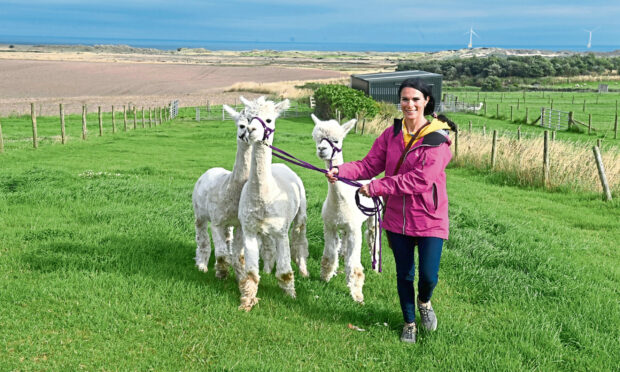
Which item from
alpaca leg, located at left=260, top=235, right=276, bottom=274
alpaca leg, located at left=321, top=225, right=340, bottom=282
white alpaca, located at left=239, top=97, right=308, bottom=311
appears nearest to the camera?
white alpaca, located at left=239, top=97, right=308, bottom=311

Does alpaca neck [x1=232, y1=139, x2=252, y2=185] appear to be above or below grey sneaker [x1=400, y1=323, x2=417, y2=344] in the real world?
above

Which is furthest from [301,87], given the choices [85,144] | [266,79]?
[85,144]

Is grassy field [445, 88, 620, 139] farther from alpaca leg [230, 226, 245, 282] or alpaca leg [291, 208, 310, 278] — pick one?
alpaca leg [230, 226, 245, 282]

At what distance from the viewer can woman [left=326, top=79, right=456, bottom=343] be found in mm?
4836

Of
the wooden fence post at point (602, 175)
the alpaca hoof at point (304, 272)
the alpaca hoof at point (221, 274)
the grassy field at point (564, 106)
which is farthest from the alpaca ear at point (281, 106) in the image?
the grassy field at point (564, 106)

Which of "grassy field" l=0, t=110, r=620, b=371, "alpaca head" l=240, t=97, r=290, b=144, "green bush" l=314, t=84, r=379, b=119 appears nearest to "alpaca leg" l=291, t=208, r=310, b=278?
"grassy field" l=0, t=110, r=620, b=371

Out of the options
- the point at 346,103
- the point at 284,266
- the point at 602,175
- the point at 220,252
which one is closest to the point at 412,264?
the point at 284,266

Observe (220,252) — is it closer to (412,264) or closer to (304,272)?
(304,272)

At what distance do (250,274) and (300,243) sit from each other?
4.33ft

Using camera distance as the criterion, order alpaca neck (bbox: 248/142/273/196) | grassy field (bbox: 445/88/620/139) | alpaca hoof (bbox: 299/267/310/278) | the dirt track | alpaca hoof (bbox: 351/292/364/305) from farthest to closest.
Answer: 1. the dirt track
2. grassy field (bbox: 445/88/620/139)
3. alpaca hoof (bbox: 299/267/310/278)
4. alpaca hoof (bbox: 351/292/364/305)
5. alpaca neck (bbox: 248/142/273/196)

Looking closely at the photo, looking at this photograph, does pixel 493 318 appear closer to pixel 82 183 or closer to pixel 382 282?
pixel 382 282

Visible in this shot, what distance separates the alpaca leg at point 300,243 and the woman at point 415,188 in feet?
6.70

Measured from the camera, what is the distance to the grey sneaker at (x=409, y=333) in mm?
5363

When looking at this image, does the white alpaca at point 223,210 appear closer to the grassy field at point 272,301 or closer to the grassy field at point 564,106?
the grassy field at point 272,301
